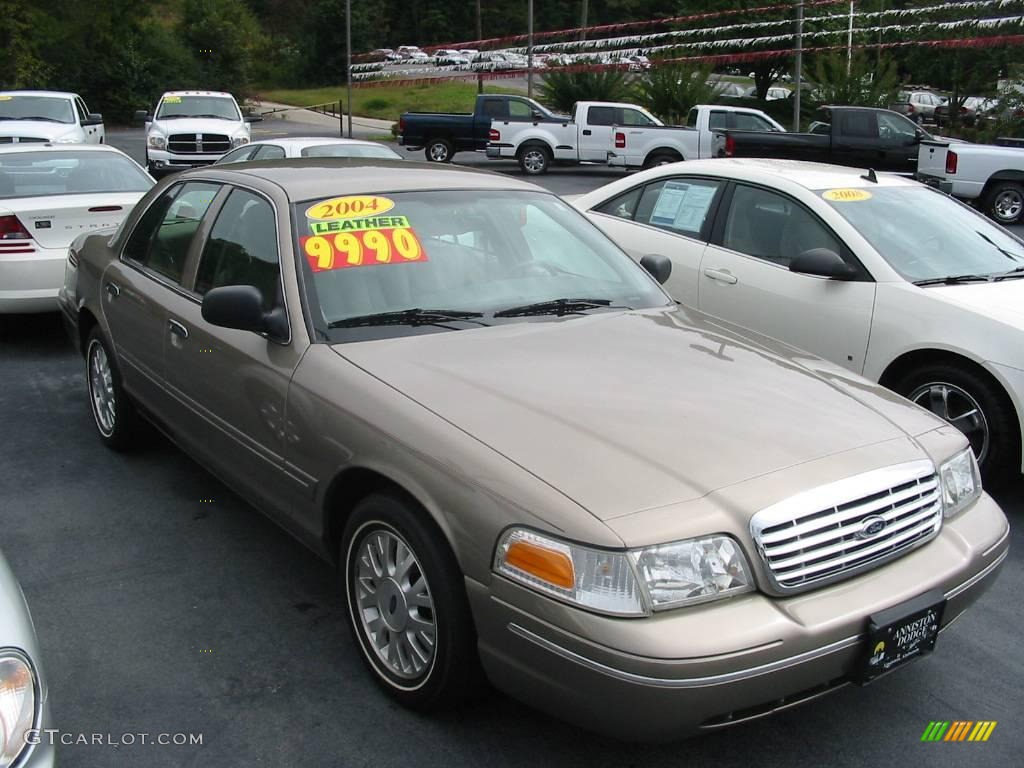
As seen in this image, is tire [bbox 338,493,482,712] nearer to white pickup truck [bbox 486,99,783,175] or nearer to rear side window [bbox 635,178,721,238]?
rear side window [bbox 635,178,721,238]

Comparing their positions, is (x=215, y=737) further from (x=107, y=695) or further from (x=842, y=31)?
(x=842, y=31)

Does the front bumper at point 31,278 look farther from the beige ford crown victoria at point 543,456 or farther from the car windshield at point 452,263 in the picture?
the car windshield at point 452,263

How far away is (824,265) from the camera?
5250mm

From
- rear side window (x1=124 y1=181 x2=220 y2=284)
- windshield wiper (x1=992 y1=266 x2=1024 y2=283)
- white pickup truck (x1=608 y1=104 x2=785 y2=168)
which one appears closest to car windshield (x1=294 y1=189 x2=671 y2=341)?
rear side window (x1=124 y1=181 x2=220 y2=284)

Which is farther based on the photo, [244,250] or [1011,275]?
[1011,275]

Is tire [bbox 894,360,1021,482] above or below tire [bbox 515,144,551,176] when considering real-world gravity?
below

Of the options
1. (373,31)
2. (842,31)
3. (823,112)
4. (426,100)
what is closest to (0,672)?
(823,112)

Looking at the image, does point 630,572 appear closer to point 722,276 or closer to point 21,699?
point 21,699

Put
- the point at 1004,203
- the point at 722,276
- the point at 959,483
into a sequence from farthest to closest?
the point at 1004,203 < the point at 722,276 < the point at 959,483

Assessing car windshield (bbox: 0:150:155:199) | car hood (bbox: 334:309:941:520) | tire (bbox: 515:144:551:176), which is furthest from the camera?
tire (bbox: 515:144:551:176)

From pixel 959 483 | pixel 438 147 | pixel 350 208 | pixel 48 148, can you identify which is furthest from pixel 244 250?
pixel 438 147

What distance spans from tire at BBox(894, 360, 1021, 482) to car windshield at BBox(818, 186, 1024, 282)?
58 centimetres

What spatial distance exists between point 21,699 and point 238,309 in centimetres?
159

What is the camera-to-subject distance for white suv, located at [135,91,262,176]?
18891 millimetres
